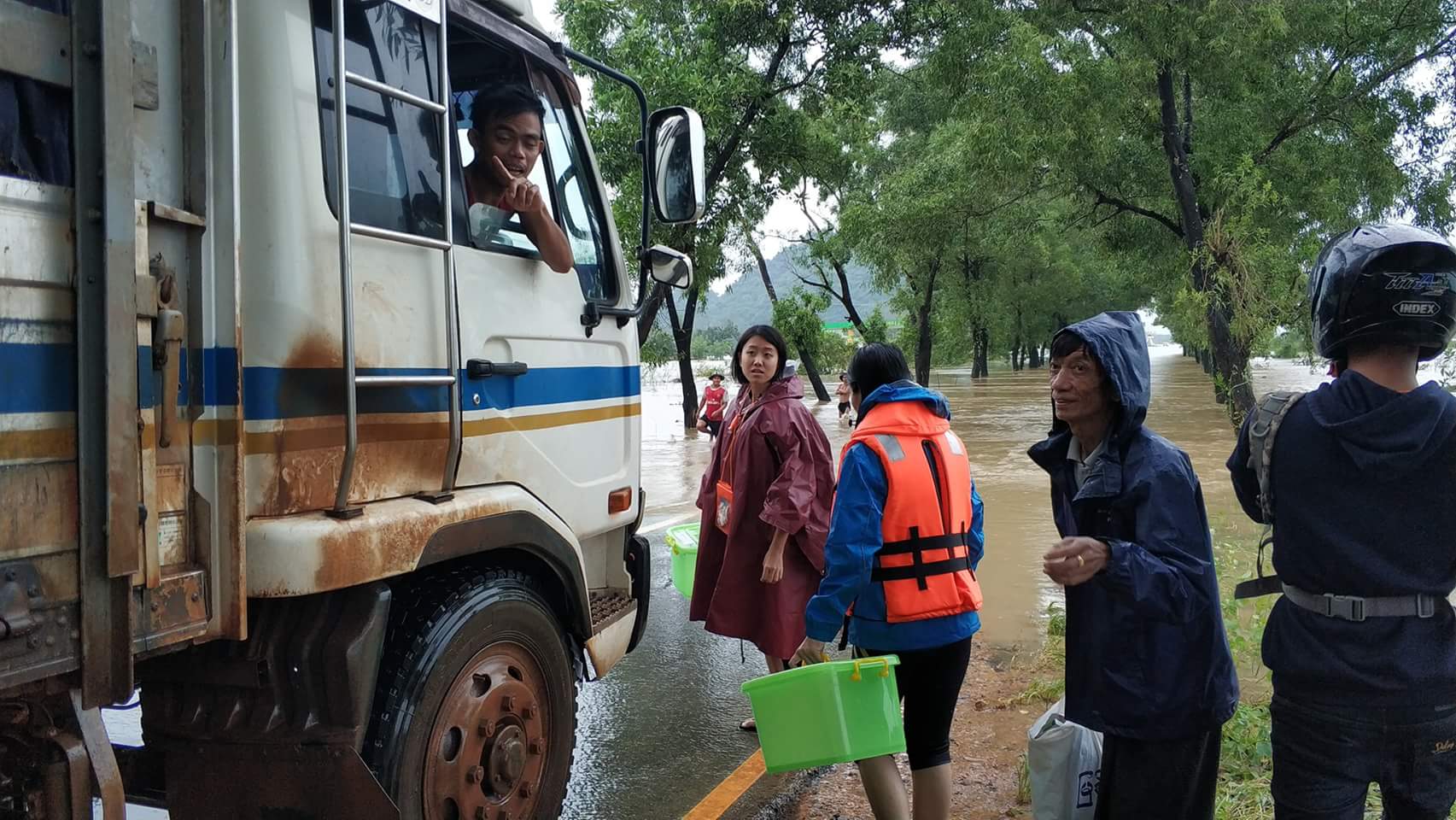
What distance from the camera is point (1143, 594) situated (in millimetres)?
2254

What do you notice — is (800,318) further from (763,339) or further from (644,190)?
(644,190)

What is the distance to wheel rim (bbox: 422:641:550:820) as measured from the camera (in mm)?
2543

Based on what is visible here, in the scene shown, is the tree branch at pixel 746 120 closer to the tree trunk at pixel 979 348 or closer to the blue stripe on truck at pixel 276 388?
the blue stripe on truck at pixel 276 388

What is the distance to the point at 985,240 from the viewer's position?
87.5 feet

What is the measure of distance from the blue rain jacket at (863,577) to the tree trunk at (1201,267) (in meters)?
5.96

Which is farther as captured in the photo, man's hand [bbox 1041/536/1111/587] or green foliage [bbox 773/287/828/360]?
green foliage [bbox 773/287/828/360]

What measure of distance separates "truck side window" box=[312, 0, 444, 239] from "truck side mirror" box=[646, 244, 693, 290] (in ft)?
3.91

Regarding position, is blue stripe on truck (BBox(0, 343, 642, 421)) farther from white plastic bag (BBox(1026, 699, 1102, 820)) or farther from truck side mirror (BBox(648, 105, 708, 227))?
white plastic bag (BBox(1026, 699, 1102, 820))

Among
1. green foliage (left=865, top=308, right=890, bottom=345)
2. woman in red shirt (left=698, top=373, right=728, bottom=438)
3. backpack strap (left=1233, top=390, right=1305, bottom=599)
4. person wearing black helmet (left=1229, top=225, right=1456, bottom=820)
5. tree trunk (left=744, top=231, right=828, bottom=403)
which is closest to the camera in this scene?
person wearing black helmet (left=1229, top=225, right=1456, bottom=820)

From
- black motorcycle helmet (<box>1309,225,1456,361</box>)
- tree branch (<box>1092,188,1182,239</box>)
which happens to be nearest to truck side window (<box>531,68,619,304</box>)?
black motorcycle helmet (<box>1309,225,1456,361</box>)

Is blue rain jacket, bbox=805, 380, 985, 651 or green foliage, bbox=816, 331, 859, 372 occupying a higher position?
green foliage, bbox=816, 331, 859, 372

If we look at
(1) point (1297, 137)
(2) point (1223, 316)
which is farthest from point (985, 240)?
(2) point (1223, 316)

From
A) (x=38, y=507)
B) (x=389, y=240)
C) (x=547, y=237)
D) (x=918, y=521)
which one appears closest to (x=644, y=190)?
(x=547, y=237)

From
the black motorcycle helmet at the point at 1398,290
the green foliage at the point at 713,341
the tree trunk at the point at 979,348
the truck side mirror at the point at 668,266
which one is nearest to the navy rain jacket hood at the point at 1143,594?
the black motorcycle helmet at the point at 1398,290
